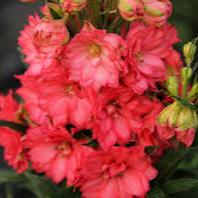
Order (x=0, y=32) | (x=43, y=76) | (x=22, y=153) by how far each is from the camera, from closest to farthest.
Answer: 1. (x=43, y=76)
2. (x=22, y=153)
3. (x=0, y=32)

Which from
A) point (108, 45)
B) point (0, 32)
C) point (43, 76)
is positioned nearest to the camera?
point (108, 45)

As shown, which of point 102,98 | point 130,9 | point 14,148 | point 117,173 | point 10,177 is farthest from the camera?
point 10,177

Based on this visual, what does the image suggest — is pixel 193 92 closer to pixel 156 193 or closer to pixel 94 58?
pixel 94 58

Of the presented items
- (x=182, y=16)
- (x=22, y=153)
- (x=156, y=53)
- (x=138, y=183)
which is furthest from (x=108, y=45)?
(x=182, y=16)

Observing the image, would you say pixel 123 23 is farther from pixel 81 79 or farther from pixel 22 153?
pixel 22 153

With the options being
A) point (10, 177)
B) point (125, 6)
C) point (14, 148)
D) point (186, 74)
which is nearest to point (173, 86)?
point (186, 74)

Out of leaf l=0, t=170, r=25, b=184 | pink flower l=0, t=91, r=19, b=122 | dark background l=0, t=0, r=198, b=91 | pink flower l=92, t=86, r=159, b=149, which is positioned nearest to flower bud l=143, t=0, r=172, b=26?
pink flower l=92, t=86, r=159, b=149

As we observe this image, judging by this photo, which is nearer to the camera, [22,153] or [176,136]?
[176,136]

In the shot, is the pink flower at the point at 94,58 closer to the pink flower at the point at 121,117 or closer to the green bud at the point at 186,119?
the pink flower at the point at 121,117
